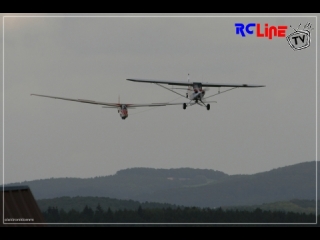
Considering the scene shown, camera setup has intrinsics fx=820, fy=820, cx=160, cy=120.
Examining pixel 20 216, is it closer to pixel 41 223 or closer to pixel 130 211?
pixel 41 223

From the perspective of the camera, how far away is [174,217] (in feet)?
532

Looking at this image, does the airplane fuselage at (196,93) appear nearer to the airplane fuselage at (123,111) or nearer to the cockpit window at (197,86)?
the cockpit window at (197,86)

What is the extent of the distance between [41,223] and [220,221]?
438ft

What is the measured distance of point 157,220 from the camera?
15562cm

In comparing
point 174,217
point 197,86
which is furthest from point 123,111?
point 174,217

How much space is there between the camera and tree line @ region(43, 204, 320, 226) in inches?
6211

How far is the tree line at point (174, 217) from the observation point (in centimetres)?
15775

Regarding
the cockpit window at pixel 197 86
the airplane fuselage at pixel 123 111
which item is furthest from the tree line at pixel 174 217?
the cockpit window at pixel 197 86

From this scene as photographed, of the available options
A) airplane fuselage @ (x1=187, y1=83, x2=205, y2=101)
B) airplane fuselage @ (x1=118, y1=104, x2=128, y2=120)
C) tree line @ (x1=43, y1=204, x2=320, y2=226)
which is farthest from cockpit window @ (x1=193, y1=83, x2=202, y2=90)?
tree line @ (x1=43, y1=204, x2=320, y2=226)

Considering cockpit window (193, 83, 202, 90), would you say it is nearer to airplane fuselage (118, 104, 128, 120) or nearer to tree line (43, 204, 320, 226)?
airplane fuselage (118, 104, 128, 120)

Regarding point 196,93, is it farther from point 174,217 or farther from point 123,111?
point 174,217

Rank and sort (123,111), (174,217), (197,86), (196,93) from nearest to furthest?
(196,93) → (197,86) → (123,111) → (174,217)
